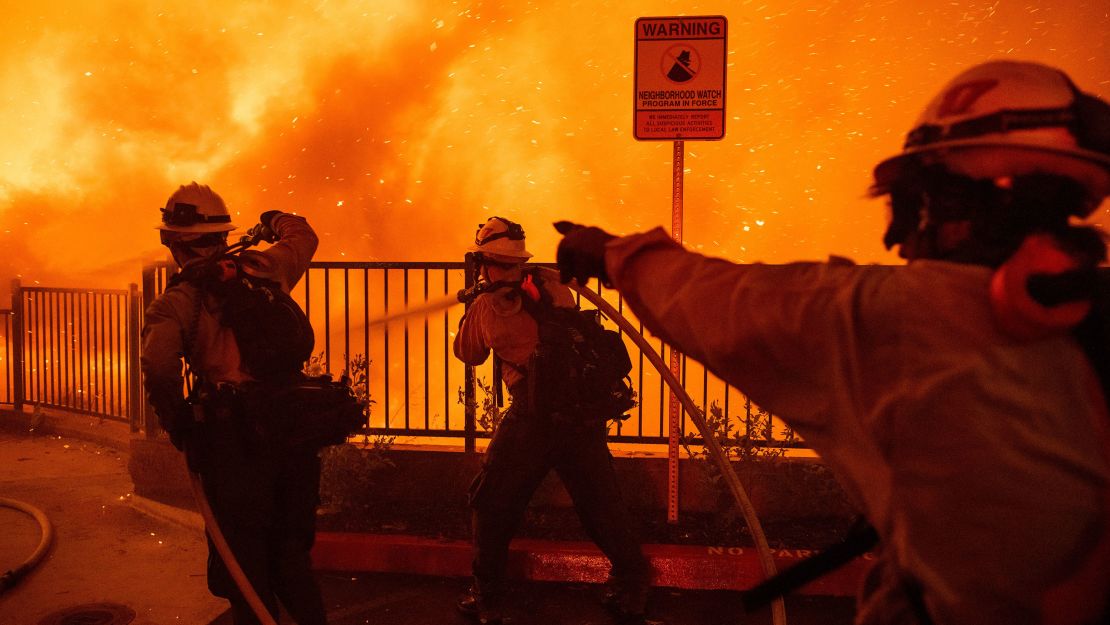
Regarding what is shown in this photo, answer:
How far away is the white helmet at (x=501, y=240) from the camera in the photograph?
440 centimetres

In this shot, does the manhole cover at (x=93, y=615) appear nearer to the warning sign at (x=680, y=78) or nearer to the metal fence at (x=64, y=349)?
the warning sign at (x=680, y=78)

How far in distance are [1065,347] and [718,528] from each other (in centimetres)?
424

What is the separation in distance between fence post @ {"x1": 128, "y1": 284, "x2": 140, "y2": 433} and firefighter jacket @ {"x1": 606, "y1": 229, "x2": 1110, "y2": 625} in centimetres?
656

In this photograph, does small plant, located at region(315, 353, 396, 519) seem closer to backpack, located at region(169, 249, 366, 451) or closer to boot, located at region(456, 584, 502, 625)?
boot, located at region(456, 584, 502, 625)

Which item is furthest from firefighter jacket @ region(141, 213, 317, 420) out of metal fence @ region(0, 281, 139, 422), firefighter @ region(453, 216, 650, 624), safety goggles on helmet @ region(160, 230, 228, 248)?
metal fence @ region(0, 281, 139, 422)

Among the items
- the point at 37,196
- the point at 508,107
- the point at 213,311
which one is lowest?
the point at 213,311

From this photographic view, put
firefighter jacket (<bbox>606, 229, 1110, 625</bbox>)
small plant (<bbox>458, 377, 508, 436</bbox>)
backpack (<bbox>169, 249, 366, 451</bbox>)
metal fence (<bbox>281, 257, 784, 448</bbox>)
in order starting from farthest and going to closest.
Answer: metal fence (<bbox>281, 257, 784, 448</bbox>) → small plant (<bbox>458, 377, 508, 436</bbox>) → backpack (<bbox>169, 249, 366, 451</bbox>) → firefighter jacket (<bbox>606, 229, 1110, 625</bbox>)

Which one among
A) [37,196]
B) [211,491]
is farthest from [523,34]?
[211,491]

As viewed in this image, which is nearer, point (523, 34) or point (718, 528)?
point (718, 528)

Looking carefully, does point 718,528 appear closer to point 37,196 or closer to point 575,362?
point 575,362

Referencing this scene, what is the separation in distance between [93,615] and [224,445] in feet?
5.47

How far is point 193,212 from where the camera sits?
12.3ft

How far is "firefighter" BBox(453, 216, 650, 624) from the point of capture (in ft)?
13.6

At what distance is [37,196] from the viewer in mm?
11703
